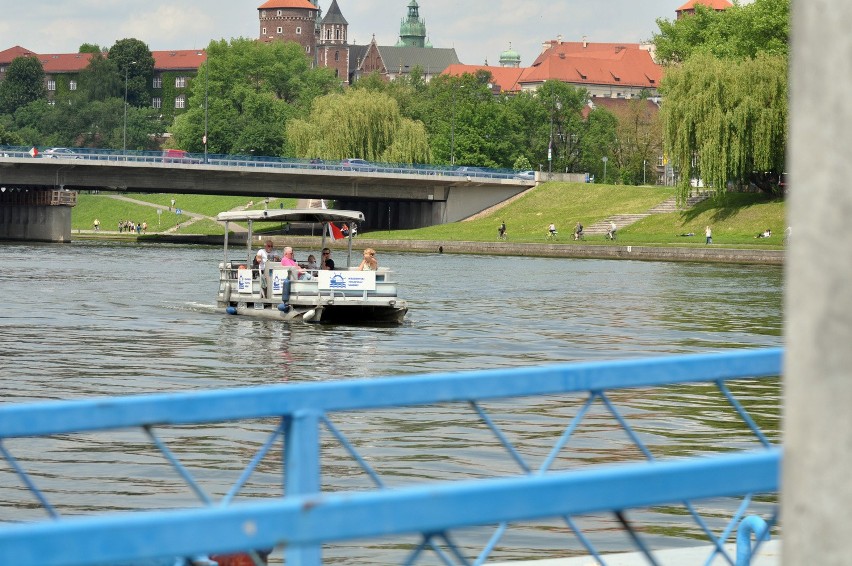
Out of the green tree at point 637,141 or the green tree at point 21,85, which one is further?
the green tree at point 21,85

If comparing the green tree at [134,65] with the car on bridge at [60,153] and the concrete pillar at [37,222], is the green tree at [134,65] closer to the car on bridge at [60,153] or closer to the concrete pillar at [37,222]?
the concrete pillar at [37,222]

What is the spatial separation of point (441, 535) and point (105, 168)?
8000cm

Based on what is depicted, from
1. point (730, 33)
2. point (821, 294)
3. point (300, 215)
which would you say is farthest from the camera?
point (730, 33)

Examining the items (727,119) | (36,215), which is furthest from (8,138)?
(727,119)

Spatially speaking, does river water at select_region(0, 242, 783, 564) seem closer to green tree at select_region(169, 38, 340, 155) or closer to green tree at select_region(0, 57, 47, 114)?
green tree at select_region(169, 38, 340, 155)

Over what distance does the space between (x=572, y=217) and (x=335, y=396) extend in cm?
8397

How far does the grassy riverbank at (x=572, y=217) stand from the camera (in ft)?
238

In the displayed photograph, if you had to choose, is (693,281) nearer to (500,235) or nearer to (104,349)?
(104,349)

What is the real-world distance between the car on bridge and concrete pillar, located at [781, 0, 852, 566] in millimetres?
79960

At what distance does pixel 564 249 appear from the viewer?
237 feet

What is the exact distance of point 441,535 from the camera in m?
3.34

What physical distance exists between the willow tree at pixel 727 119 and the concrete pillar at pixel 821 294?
66077 mm

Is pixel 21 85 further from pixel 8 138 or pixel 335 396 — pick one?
pixel 335 396

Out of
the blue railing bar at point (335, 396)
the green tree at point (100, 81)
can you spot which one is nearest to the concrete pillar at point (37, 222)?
the blue railing bar at point (335, 396)
